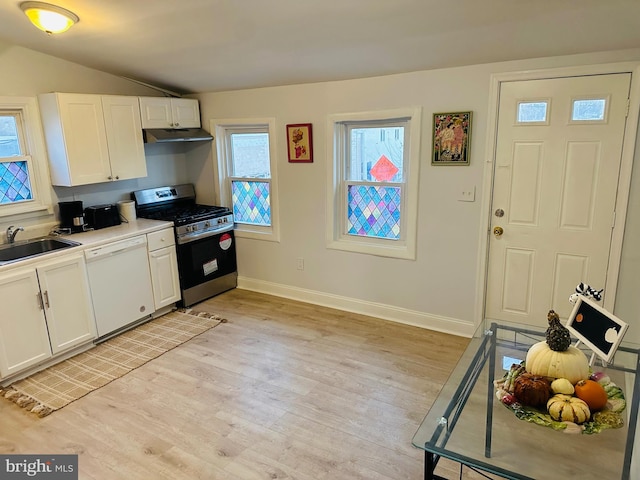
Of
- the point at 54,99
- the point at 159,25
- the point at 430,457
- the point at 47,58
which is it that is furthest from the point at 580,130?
the point at 47,58

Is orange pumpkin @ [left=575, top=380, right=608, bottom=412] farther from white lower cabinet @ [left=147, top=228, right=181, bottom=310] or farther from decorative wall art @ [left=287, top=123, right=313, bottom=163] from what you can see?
white lower cabinet @ [left=147, top=228, right=181, bottom=310]

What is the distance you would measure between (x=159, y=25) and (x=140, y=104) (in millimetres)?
1258

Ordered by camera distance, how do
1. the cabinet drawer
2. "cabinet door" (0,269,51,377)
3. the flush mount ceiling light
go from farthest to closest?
1. the cabinet drawer
2. "cabinet door" (0,269,51,377)
3. the flush mount ceiling light

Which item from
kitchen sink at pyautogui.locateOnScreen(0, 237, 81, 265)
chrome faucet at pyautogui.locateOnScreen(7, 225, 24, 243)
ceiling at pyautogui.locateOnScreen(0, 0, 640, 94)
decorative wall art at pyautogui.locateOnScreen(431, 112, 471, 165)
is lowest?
kitchen sink at pyautogui.locateOnScreen(0, 237, 81, 265)

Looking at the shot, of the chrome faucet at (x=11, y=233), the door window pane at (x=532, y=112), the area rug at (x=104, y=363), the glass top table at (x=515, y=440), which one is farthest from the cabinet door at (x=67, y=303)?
the door window pane at (x=532, y=112)

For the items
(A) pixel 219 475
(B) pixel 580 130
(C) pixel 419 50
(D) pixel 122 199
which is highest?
(C) pixel 419 50

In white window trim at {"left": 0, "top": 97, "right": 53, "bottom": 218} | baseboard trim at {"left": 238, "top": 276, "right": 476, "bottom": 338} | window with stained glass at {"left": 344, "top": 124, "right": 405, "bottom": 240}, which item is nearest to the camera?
white window trim at {"left": 0, "top": 97, "right": 53, "bottom": 218}

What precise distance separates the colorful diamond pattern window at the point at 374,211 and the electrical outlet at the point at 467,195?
57 centimetres

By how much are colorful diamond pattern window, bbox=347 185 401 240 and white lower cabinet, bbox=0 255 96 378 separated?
2.31 meters

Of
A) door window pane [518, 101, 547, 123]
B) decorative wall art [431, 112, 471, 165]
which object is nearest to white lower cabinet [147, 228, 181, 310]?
decorative wall art [431, 112, 471, 165]

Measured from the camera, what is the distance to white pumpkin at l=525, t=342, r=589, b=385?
1628 millimetres

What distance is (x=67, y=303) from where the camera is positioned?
10.6 feet

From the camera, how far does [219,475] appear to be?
215cm

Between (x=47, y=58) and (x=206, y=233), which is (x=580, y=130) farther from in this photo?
(x=47, y=58)
